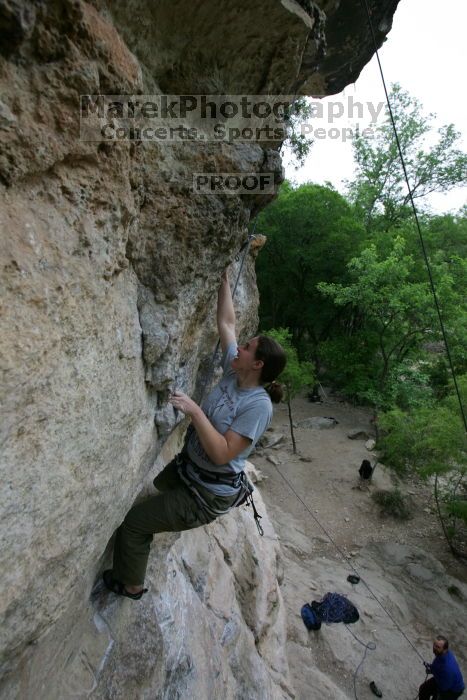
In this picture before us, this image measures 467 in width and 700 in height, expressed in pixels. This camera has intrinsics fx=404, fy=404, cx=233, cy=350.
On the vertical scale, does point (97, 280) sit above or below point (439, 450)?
above

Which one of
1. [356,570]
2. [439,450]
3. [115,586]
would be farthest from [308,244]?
[115,586]

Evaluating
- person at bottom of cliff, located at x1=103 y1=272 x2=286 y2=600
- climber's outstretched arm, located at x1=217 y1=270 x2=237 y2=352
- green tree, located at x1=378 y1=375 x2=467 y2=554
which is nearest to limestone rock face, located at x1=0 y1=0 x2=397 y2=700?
climber's outstretched arm, located at x1=217 y1=270 x2=237 y2=352

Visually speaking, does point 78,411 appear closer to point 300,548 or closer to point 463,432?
point 300,548

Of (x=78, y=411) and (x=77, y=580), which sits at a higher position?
(x=78, y=411)

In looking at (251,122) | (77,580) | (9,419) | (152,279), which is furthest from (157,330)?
(251,122)

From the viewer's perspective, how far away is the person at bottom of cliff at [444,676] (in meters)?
5.82

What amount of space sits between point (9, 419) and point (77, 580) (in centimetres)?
127

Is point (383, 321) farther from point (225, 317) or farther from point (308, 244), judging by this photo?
point (225, 317)

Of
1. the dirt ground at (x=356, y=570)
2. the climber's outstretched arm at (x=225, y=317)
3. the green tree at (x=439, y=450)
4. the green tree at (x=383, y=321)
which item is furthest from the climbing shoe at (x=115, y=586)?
the green tree at (x=383, y=321)

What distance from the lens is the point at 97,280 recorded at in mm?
1969

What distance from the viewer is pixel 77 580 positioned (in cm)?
225

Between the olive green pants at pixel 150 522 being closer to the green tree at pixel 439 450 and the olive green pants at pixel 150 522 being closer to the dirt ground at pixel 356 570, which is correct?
the dirt ground at pixel 356 570

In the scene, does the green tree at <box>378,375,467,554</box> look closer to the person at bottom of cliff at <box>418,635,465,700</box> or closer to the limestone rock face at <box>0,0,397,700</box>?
the person at bottom of cliff at <box>418,635,465,700</box>

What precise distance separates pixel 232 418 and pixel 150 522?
1011 mm
